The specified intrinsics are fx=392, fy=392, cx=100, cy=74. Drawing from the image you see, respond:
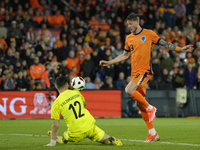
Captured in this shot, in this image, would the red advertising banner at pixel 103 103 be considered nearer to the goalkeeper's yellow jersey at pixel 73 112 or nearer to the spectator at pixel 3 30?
the spectator at pixel 3 30

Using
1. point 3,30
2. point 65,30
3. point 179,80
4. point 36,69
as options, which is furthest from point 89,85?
point 3,30

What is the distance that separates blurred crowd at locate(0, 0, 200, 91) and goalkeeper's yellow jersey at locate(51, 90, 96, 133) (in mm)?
8683

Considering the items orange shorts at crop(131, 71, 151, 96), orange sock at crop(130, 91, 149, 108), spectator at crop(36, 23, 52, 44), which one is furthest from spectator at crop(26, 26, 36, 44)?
orange sock at crop(130, 91, 149, 108)

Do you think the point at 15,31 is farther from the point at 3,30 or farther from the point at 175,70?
the point at 175,70

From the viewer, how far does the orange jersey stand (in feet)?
25.3

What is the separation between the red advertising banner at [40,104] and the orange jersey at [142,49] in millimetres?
8765

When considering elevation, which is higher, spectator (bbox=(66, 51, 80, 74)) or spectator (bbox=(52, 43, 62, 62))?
spectator (bbox=(52, 43, 62, 62))

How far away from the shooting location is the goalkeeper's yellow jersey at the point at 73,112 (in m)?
6.54

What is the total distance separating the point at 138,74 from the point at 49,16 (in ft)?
44.0

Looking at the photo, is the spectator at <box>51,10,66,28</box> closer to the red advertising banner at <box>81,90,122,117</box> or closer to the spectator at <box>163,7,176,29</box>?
the red advertising banner at <box>81,90,122,117</box>

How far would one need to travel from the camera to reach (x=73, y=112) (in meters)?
6.54

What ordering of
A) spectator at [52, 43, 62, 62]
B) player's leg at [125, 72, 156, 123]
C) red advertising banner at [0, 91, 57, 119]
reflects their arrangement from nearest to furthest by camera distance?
player's leg at [125, 72, 156, 123] < red advertising banner at [0, 91, 57, 119] < spectator at [52, 43, 62, 62]

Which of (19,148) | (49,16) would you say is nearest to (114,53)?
(49,16)

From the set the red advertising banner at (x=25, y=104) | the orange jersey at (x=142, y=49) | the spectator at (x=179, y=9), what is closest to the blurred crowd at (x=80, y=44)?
the red advertising banner at (x=25, y=104)
